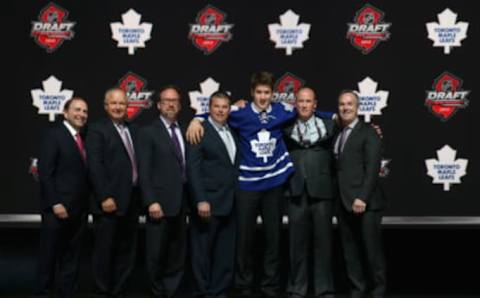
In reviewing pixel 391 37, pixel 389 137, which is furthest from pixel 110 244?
pixel 391 37

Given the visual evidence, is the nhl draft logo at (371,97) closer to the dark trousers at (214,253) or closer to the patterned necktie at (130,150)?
the dark trousers at (214,253)

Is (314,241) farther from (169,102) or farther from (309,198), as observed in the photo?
(169,102)

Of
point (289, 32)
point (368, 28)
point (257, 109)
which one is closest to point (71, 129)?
point (257, 109)

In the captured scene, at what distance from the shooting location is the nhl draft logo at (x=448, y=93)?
17.3 ft

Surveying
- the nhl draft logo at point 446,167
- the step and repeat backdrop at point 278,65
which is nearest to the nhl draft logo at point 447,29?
the step and repeat backdrop at point 278,65

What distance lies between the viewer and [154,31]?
534cm

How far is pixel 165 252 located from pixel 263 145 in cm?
95

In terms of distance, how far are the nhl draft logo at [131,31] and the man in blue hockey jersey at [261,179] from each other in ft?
3.12

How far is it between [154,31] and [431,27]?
2027 millimetres

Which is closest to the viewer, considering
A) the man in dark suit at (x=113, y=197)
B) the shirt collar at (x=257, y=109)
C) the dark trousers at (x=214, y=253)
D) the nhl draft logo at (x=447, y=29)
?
the man in dark suit at (x=113, y=197)

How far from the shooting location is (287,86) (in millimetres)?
5312

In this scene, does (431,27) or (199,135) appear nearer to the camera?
(199,135)

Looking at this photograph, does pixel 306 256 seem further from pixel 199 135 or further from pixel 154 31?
pixel 154 31

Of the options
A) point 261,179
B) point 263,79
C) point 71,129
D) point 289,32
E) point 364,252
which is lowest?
point 364,252
